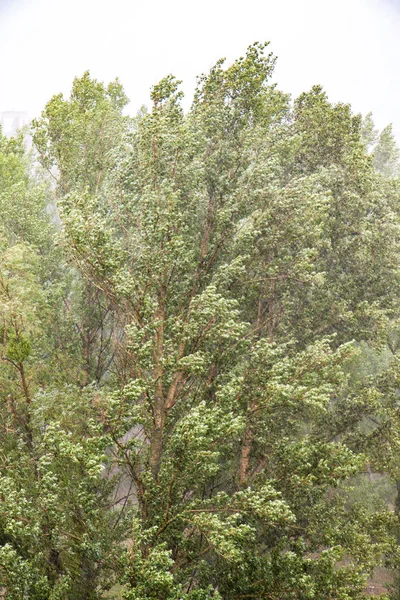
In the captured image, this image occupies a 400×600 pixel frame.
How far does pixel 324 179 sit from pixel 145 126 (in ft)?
20.0

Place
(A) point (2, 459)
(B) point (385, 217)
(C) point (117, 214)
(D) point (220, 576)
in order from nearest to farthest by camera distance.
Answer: (D) point (220, 576) < (A) point (2, 459) < (C) point (117, 214) < (B) point (385, 217)

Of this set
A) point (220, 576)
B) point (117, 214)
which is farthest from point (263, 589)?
point (117, 214)

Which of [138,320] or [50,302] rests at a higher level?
[50,302]

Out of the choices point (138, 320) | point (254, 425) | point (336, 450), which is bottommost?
point (336, 450)

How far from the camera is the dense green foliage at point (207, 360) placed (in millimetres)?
9281

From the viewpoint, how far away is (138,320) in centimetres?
1066

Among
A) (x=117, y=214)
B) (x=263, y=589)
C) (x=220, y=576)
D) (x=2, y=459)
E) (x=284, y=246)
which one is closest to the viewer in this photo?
(x=263, y=589)

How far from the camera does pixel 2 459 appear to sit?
11242mm

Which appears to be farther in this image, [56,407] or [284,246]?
[284,246]

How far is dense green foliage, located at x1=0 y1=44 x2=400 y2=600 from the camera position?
9.28m

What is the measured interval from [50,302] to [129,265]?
6.49m

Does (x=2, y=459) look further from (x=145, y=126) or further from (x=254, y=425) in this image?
(x=145, y=126)

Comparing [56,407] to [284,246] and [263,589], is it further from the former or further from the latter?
[284,246]

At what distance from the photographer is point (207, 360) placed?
10961 millimetres
